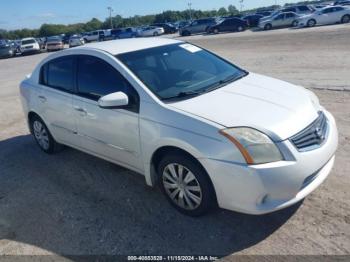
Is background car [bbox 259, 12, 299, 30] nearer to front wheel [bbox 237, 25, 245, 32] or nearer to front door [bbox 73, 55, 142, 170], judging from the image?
front wheel [bbox 237, 25, 245, 32]

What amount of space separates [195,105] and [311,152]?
3.77ft

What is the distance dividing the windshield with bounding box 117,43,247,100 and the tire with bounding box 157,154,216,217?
700 mm

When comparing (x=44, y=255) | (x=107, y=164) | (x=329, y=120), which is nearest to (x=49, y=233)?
(x=44, y=255)

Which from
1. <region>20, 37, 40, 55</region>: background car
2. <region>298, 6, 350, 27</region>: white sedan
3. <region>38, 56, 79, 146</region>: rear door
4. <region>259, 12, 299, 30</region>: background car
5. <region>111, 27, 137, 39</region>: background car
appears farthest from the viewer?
<region>111, 27, 137, 39</region>: background car

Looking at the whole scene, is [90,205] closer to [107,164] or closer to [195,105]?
[107,164]

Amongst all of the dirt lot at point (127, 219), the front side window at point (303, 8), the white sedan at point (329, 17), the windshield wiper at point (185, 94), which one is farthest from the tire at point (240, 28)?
the windshield wiper at point (185, 94)

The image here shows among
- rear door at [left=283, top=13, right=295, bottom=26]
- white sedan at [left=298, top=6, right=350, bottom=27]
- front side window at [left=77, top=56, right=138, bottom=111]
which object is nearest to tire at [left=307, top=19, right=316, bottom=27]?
white sedan at [left=298, top=6, right=350, bottom=27]

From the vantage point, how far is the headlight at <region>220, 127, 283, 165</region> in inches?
119

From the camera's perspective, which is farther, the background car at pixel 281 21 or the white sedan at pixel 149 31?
the white sedan at pixel 149 31

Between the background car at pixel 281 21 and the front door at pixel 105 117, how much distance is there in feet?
111

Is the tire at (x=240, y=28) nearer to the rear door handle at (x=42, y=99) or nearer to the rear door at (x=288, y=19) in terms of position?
the rear door at (x=288, y=19)

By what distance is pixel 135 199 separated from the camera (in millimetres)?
4125

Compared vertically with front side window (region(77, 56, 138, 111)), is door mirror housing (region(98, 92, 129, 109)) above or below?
below

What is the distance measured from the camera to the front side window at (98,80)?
3935mm
